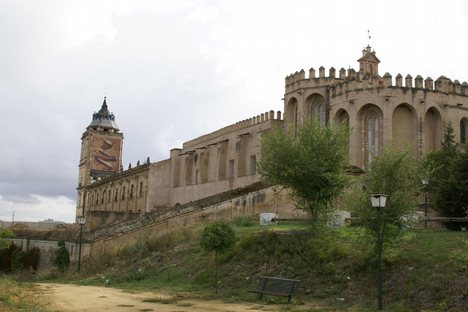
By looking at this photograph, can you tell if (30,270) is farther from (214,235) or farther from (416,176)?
(416,176)

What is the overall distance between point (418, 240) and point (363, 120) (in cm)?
2142

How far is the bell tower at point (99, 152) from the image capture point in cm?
9225

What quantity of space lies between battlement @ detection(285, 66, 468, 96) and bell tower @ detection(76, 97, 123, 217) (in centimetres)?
5450

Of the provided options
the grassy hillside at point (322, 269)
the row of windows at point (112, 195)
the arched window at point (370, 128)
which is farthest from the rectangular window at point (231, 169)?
the grassy hillside at point (322, 269)

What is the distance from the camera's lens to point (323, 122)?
42.5m

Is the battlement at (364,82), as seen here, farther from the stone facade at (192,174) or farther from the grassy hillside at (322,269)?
the grassy hillside at (322,269)

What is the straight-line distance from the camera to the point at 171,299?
50.5 feet

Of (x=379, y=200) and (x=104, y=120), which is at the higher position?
(x=104, y=120)

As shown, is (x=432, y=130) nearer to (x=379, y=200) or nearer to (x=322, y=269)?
(x=322, y=269)

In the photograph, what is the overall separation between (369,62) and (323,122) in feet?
25.8

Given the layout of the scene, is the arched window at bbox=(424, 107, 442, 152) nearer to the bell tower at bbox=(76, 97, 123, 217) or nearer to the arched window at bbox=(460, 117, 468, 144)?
the arched window at bbox=(460, 117, 468, 144)

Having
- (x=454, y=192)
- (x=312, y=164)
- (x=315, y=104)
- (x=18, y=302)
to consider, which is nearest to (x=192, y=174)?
(x=315, y=104)

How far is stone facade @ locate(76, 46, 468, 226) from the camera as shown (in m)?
38.2

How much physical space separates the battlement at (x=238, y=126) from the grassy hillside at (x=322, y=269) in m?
25.2
